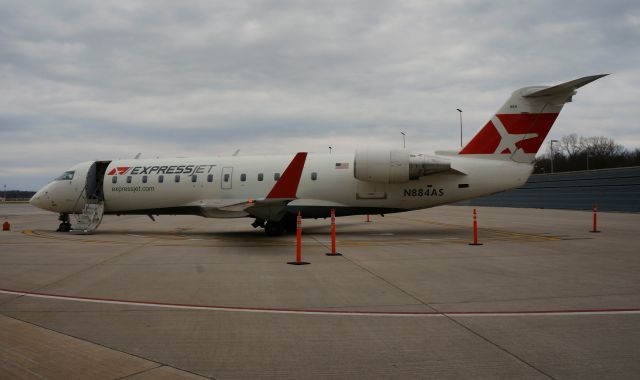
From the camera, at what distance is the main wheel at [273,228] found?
18.2 metres

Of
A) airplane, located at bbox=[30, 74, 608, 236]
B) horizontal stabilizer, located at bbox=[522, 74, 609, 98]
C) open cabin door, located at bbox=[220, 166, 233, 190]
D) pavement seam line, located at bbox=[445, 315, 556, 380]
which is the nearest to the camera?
pavement seam line, located at bbox=[445, 315, 556, 380]

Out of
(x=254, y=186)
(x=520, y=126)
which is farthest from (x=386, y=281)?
(x=520, y=126)

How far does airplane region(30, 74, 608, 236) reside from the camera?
17.6 meters

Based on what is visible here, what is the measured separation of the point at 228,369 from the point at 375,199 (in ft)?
46.6

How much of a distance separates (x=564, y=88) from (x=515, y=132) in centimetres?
218

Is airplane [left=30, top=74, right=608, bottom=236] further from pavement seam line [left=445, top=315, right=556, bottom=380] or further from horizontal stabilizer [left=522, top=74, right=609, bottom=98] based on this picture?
pavement seam line [left=445, top=315, right=556, bottom=380]

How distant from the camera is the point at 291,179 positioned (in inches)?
582

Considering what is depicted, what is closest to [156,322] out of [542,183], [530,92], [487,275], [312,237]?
[487,275]

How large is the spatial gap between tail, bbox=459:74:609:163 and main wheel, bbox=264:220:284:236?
Answer: 7906 millimetres

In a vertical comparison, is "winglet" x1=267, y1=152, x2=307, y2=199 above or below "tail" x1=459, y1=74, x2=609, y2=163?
below

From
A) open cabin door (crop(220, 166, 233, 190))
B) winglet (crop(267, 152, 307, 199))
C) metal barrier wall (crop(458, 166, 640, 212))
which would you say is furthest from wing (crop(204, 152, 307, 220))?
metal barrier wall (crop(458, 166, 640, 212))

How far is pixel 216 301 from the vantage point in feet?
23.8

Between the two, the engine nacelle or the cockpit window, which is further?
the cockpit window

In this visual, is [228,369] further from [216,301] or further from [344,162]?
[344,162]
